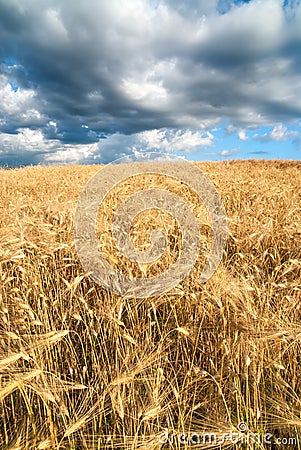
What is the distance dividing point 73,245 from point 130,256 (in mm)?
551

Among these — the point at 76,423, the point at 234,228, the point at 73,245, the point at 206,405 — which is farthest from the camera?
the point at 234,228

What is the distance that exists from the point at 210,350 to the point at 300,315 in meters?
0.74

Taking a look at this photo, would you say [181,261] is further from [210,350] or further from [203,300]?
[210,350]

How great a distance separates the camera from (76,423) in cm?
148

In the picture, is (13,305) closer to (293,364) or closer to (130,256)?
(130,256)

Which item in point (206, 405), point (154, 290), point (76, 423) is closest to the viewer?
point (76, 423)

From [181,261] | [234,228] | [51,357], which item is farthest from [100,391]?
[234,228]

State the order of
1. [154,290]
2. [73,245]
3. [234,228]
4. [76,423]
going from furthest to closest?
[234,228], [73,245], [154,290], [76,423]

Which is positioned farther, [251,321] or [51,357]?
[51,357]

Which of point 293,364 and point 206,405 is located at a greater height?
point 293,364

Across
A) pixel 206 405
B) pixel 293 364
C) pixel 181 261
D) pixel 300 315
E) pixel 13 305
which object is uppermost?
pixel 181 261

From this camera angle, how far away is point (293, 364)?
6.10 feet

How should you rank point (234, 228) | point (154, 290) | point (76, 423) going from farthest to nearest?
point (234, 228), point (154, 290), point (76, 423)

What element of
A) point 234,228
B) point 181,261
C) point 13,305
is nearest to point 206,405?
point 181,261
